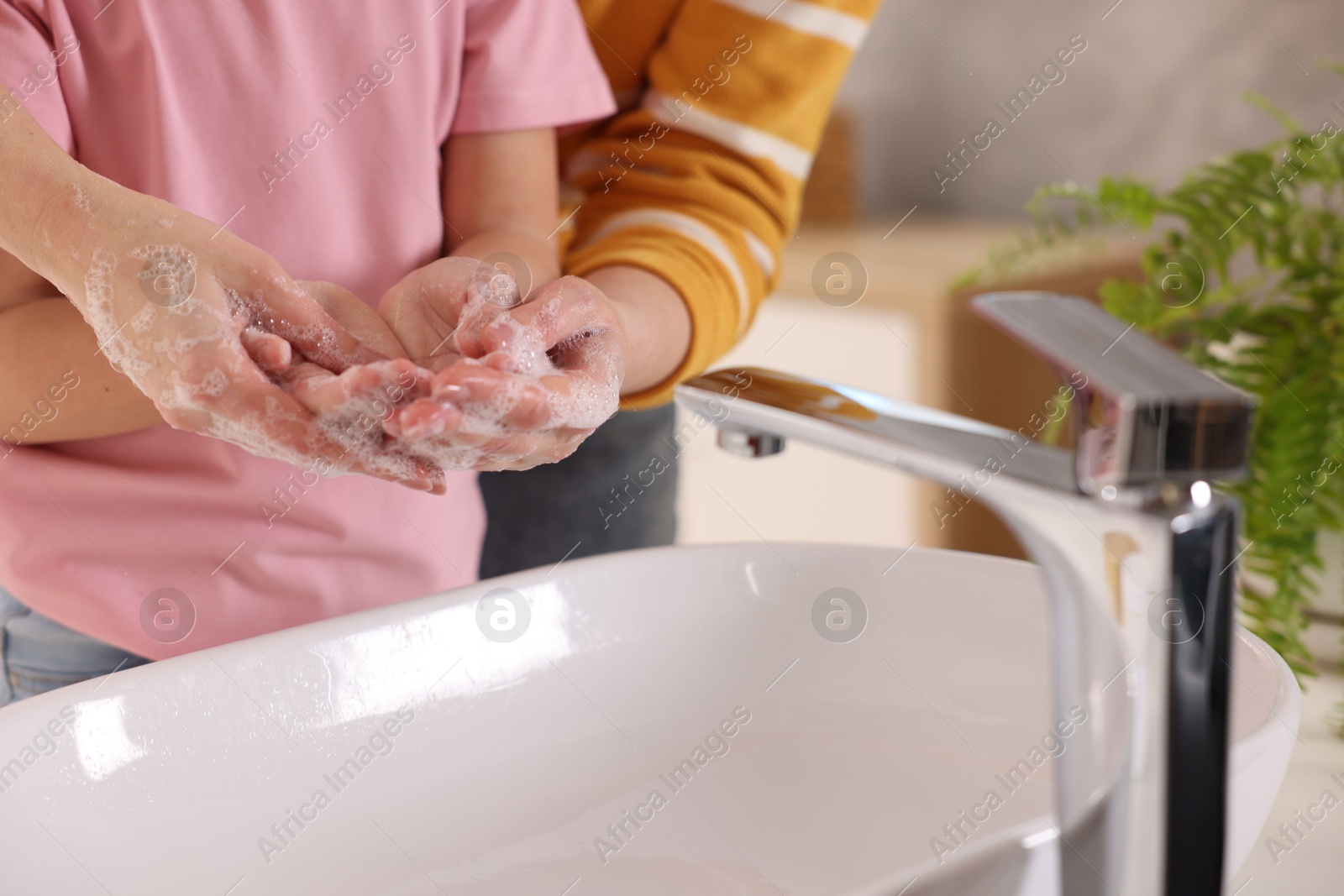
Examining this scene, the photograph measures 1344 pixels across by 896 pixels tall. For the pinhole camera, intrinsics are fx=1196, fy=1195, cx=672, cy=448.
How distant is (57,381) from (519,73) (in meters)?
0.24

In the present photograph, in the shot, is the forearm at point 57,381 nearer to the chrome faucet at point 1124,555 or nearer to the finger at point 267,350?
the finger at point 267,350

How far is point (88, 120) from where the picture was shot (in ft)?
1.53

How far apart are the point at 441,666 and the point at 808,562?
15 cm

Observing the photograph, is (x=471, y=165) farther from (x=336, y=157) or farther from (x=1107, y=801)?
(x=1107, y=801)

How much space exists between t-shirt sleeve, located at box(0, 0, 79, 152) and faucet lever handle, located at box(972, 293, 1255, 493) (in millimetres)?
371

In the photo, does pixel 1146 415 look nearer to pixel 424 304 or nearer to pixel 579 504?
pixel 424 304

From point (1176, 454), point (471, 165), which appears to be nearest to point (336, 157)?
point (471, 165)

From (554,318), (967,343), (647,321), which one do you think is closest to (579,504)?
(647,321)

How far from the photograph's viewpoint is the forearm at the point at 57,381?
0.43 metres

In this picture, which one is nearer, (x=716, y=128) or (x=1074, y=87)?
(x=716, y=128)

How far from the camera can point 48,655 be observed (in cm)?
48

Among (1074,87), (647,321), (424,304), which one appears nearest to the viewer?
(424,304)

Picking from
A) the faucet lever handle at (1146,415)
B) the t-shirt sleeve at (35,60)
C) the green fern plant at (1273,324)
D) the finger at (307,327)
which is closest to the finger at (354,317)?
the finger at (307,327)

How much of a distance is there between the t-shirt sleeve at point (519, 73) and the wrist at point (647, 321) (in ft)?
0.26
